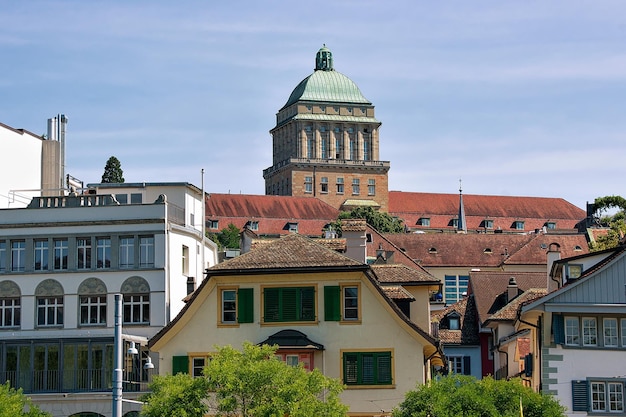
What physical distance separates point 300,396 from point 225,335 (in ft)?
26.7

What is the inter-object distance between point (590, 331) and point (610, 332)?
0.70m

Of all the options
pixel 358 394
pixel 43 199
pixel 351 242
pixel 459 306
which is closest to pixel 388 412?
pixel 358 394

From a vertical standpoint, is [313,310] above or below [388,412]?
above

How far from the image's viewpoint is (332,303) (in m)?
57.3

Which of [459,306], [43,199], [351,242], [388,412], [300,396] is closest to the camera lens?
[300,396]

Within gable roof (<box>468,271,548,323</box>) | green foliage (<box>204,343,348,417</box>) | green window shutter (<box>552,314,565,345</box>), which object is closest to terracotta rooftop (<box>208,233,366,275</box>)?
green foliage (<box>204,343,348,417</box>)

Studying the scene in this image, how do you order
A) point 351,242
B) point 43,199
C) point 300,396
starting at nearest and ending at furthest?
point 300,396 < point 351,242 < point 43,199

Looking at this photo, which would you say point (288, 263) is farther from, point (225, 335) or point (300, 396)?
point (300, 396)

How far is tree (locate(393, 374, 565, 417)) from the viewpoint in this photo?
2004 inches

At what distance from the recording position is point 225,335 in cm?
5753

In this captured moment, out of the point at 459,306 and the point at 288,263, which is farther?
the point at 459,306

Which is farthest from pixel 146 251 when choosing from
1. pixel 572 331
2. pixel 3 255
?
pixel 572 331

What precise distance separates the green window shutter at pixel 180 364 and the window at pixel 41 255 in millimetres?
13917

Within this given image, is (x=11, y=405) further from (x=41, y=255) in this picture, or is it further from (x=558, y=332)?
(x=558, y=332)
